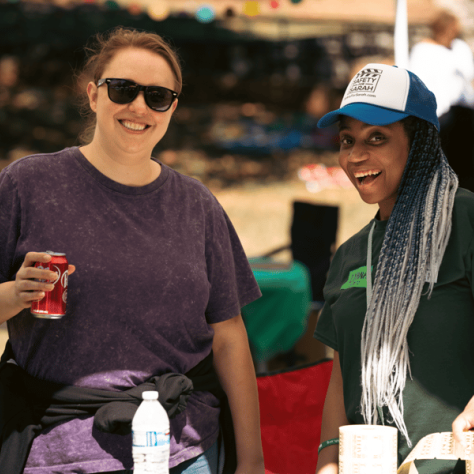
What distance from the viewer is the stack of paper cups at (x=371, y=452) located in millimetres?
1438

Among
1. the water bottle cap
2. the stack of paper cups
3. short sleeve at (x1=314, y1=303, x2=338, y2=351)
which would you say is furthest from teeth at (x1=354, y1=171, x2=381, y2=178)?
the water bottle cap

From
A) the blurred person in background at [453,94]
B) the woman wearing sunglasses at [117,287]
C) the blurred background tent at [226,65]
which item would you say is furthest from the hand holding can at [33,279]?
the blurred background tent at [226,65]

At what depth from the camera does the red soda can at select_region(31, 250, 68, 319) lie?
165cm

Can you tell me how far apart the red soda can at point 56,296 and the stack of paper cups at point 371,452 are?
2.69 ft

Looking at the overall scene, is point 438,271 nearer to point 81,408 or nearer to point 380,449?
point 380,449

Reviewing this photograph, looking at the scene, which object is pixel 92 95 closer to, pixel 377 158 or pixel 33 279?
pixel 33 279

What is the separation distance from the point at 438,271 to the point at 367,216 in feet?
25.2

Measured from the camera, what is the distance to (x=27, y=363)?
1.80 m

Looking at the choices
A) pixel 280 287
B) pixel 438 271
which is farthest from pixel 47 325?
pixel 280 287

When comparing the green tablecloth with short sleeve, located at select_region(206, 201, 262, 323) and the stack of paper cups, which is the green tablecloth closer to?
short sleeve, located at select_region(206, 201, 262, 323)

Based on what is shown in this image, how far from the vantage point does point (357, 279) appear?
1.87 metres

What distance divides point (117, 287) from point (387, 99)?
935mm

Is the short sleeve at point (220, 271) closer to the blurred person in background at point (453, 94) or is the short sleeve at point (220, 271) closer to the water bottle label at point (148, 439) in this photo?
the water bottle label at point (148, 439)

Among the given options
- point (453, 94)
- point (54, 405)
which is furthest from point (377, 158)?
point (453, 94)
